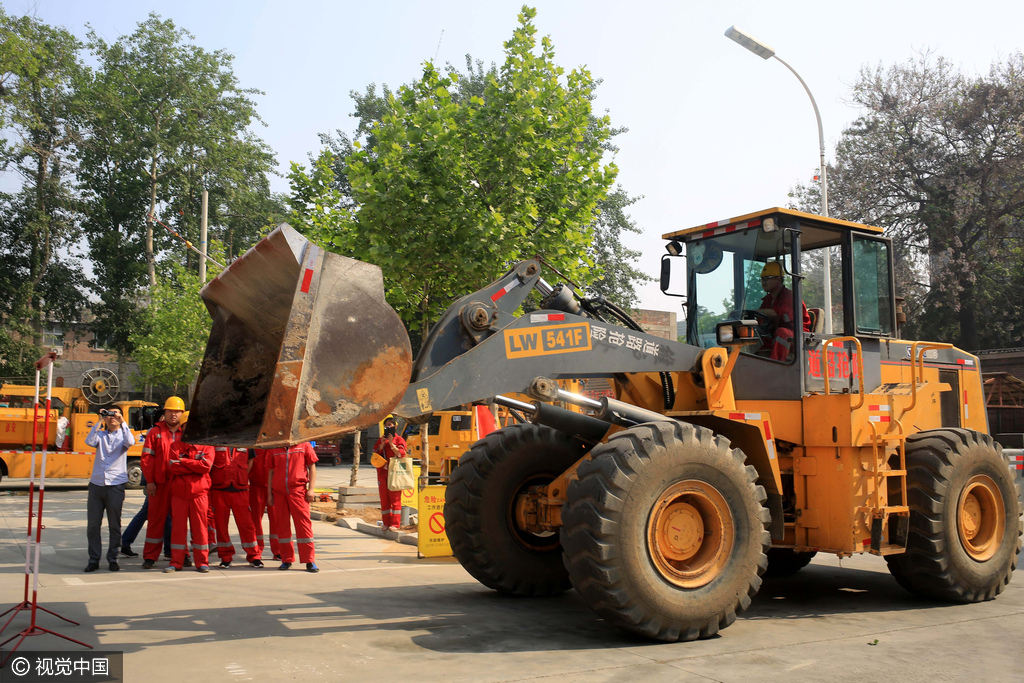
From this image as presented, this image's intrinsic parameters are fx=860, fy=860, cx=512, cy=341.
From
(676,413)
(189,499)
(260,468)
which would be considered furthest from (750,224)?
(189,499)

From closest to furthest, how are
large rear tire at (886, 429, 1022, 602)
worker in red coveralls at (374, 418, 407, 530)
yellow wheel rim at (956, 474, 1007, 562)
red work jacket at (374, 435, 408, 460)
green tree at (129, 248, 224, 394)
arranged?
large rear tire at (886, 429, 1022, 602)
yellow wheel rim at (956, 474, 1007, 562)
worker in red coveralls at (374, 418, 407, 530)
red work jacket at (374, 435, 408, 460)
green tree at (129, 248, 224, 394)

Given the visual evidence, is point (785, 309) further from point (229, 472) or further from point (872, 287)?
point (229, 472)

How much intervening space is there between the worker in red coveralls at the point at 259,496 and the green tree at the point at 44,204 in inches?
1195

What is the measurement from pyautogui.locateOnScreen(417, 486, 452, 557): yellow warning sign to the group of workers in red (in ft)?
4.41

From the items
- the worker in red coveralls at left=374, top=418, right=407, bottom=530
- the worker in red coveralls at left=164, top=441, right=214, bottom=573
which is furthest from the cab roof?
the worker in red coveralls at left=374, top=418, right=407, bottom=530

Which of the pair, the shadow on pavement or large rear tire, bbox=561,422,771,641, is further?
the shadow on pavement

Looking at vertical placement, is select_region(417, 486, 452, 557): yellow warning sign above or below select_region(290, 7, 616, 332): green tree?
below

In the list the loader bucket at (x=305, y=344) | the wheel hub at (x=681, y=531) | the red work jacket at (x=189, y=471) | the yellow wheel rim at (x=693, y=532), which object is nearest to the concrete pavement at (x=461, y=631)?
the yellow wheel rim at (x=693, y=532)

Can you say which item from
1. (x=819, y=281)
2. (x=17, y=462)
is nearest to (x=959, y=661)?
(x=819, y=281)

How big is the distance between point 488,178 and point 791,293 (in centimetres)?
595

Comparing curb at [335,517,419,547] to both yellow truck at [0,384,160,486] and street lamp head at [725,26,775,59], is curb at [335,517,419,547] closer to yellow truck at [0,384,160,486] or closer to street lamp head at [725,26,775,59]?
yellow truck at [0,384,160,486]

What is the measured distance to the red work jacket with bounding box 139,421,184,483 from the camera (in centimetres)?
1000

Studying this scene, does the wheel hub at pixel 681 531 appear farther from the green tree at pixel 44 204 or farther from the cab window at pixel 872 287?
the green tree at pixel 44 204

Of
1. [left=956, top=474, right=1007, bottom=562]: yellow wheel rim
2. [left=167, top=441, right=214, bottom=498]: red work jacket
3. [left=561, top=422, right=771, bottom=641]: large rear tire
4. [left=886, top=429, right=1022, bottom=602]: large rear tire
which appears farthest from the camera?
[left=167, top=441, right=214, bottom=498]: red work jacket
